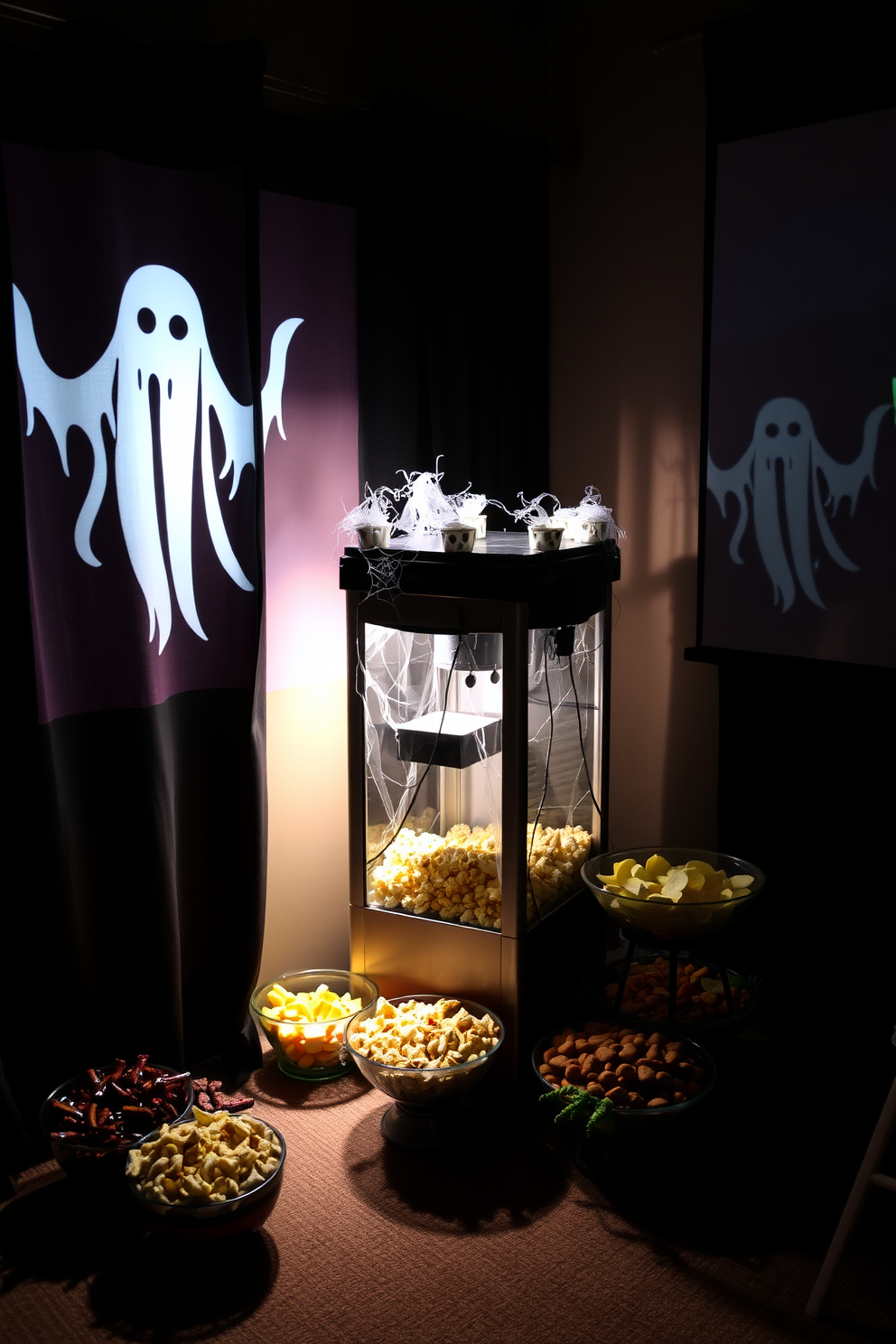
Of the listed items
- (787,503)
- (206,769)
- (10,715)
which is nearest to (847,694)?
(787,503)

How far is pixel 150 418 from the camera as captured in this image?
2.46 metres

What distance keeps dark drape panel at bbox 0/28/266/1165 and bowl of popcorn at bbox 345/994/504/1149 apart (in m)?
0.45

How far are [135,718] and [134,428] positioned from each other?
62 centimetres

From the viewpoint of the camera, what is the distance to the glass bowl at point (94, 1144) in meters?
2.12

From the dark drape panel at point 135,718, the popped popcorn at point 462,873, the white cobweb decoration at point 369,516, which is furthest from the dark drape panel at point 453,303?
the popped popcorn at point 462,873

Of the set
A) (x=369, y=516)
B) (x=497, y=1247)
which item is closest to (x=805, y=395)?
(x=369, y=516)

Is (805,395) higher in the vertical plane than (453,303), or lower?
lower

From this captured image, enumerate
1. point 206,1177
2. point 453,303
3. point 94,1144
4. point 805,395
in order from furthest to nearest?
point 453,303 → point 805,395 → point 94,1144 → point 206,1177

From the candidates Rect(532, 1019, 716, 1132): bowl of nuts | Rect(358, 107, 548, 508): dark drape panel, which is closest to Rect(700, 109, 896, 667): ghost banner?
Rect(358, 107, 548, 508): dark drape panel

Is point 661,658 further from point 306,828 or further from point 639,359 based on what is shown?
point 306,828

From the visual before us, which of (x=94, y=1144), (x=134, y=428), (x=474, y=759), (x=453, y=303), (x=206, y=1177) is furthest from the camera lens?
(x=453, y=303)

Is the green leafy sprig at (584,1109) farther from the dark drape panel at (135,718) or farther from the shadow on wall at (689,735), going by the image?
the shadow on wall at (689,735)

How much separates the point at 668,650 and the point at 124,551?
159 cm

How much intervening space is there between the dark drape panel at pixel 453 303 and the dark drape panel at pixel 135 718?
42 cm
